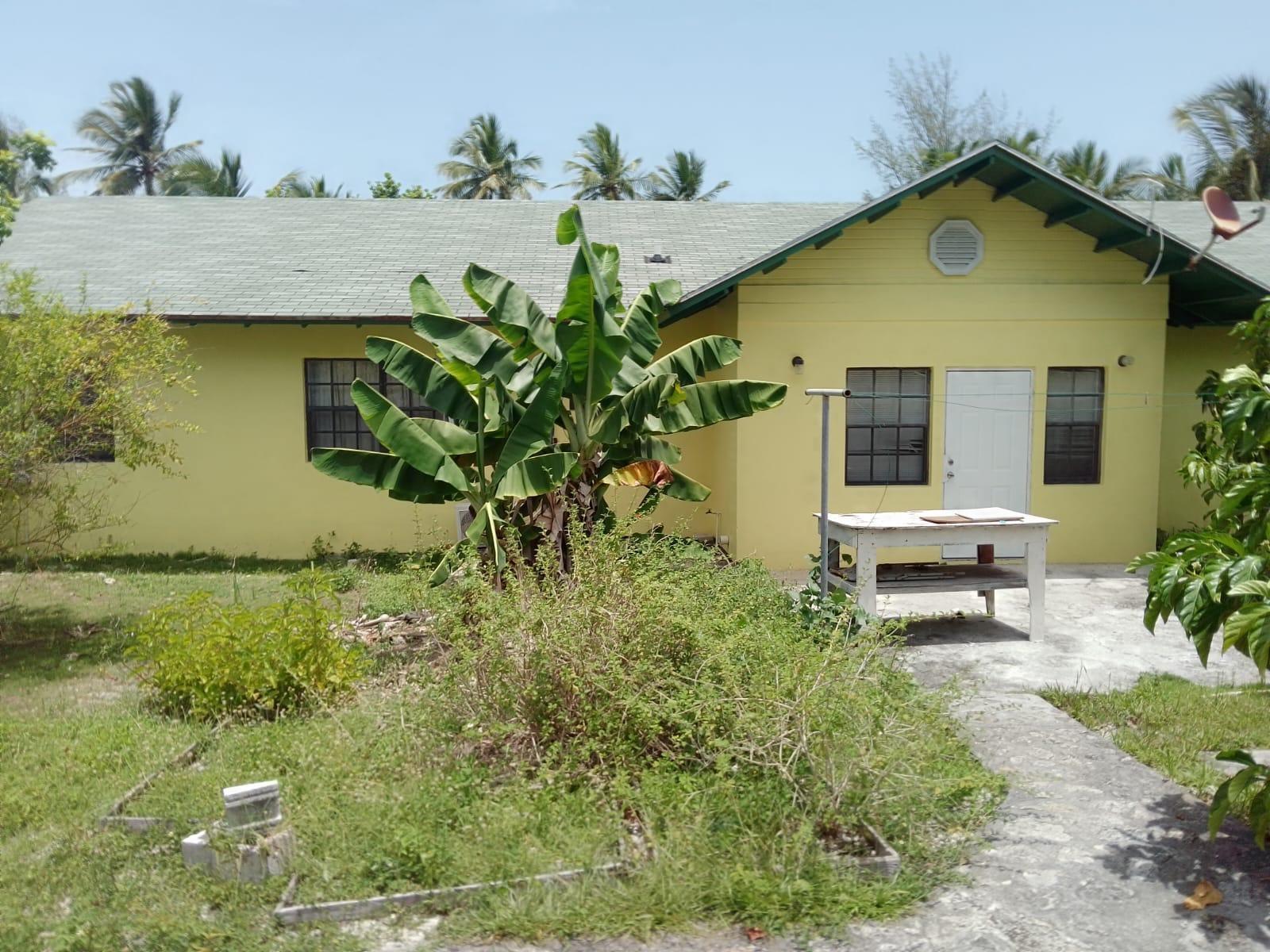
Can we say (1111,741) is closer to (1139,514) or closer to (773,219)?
(1139,514)

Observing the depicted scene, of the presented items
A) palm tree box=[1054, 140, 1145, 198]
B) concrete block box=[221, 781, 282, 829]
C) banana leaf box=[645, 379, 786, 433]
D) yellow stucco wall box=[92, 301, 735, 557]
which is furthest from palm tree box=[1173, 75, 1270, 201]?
concrete block box=[221, 781, 282, 829]

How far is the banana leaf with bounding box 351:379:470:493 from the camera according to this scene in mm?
7902

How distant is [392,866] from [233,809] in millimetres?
783

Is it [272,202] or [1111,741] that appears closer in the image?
[1111,741]

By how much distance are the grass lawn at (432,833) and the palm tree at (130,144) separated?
46.9 meters

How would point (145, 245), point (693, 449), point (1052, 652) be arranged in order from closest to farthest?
point (1052, 652) → point (693, 449) → point (145, 245)

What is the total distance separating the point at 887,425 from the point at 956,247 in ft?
7.06

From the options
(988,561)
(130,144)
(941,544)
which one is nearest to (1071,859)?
(941,544)

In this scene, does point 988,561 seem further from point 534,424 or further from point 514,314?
point 514,314

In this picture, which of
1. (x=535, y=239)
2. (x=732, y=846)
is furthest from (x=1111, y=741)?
(x=535, y=239)

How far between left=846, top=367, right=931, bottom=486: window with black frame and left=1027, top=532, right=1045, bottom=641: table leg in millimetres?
2953

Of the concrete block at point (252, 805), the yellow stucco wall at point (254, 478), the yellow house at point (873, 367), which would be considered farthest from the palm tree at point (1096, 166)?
the concrete block at point (252, 805)

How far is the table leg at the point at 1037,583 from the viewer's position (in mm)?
8797

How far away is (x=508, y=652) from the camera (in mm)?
5516
